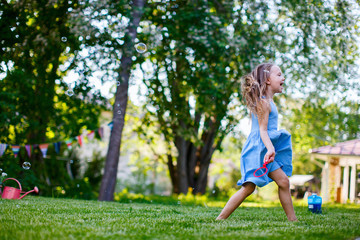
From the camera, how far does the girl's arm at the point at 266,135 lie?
3.62 m

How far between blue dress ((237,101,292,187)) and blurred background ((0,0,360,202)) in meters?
5.07

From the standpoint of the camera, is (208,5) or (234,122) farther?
(234,122)

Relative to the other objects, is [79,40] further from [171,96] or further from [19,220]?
[19,220]

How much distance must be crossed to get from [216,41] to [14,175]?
5539mm

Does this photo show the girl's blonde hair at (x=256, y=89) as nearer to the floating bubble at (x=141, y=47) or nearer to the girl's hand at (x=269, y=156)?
the girl's hand at (x=269, y=156)

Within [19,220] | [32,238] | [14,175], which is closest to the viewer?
[32,238]

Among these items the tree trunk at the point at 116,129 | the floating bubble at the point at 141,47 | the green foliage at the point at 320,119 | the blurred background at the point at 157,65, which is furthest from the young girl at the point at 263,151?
the green foliage at the point at 320,119

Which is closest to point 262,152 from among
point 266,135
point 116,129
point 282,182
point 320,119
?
point 266,135

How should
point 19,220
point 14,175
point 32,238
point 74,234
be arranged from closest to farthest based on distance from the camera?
1. point 32,238
2. point 74,234
3. point 19,220
4. point 14,175

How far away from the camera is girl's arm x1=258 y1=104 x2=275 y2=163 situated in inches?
142

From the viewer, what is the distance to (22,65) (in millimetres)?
9930

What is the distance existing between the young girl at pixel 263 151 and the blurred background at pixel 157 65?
4909mm

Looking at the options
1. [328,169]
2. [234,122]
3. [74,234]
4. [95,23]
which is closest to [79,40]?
[95,23]

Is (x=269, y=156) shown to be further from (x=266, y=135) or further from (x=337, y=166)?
(x=337, y=166)
